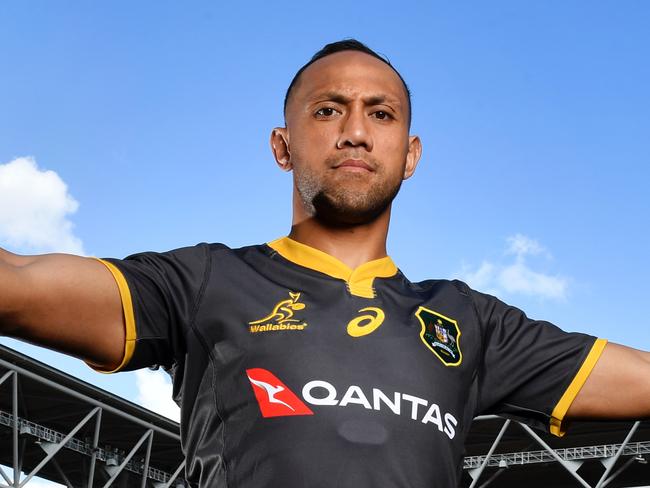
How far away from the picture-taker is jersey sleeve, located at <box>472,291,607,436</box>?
301 cm

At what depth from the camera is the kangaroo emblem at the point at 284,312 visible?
9.08ft

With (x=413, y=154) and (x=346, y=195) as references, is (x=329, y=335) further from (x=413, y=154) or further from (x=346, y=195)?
(x=413, y=154)

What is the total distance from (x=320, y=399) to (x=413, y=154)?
47.5 inches

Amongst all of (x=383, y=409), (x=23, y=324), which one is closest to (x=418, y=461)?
(x=383, y=409)

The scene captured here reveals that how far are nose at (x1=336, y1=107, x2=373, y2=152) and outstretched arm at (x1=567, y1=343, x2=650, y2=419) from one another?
1061 millimetres

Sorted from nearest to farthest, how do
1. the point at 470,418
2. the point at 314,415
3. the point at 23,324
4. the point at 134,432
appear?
the point at 23,324 → the point at 314,415 → the point at 470,418 → the point at 134,432

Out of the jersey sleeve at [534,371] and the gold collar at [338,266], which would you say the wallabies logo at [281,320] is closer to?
the gold collar at [338,266]

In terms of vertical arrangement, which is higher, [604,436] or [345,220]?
[604,436]

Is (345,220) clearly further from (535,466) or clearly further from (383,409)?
(535,466)

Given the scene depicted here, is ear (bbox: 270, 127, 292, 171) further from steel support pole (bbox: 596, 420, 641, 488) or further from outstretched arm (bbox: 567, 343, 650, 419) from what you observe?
steel support pole (bbox: 596, 420, 641, 488)

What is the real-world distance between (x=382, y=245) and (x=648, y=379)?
0.98 m

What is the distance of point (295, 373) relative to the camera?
2.63 metres

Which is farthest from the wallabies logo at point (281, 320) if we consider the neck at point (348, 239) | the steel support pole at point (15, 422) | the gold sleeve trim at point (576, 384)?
the steel support pole at point (15, 422)

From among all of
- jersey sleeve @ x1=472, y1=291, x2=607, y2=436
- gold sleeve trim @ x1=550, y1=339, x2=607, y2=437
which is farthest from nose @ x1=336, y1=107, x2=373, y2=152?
gold sleeve trim @ x1=550, y1=339, x2=607, y2=437
